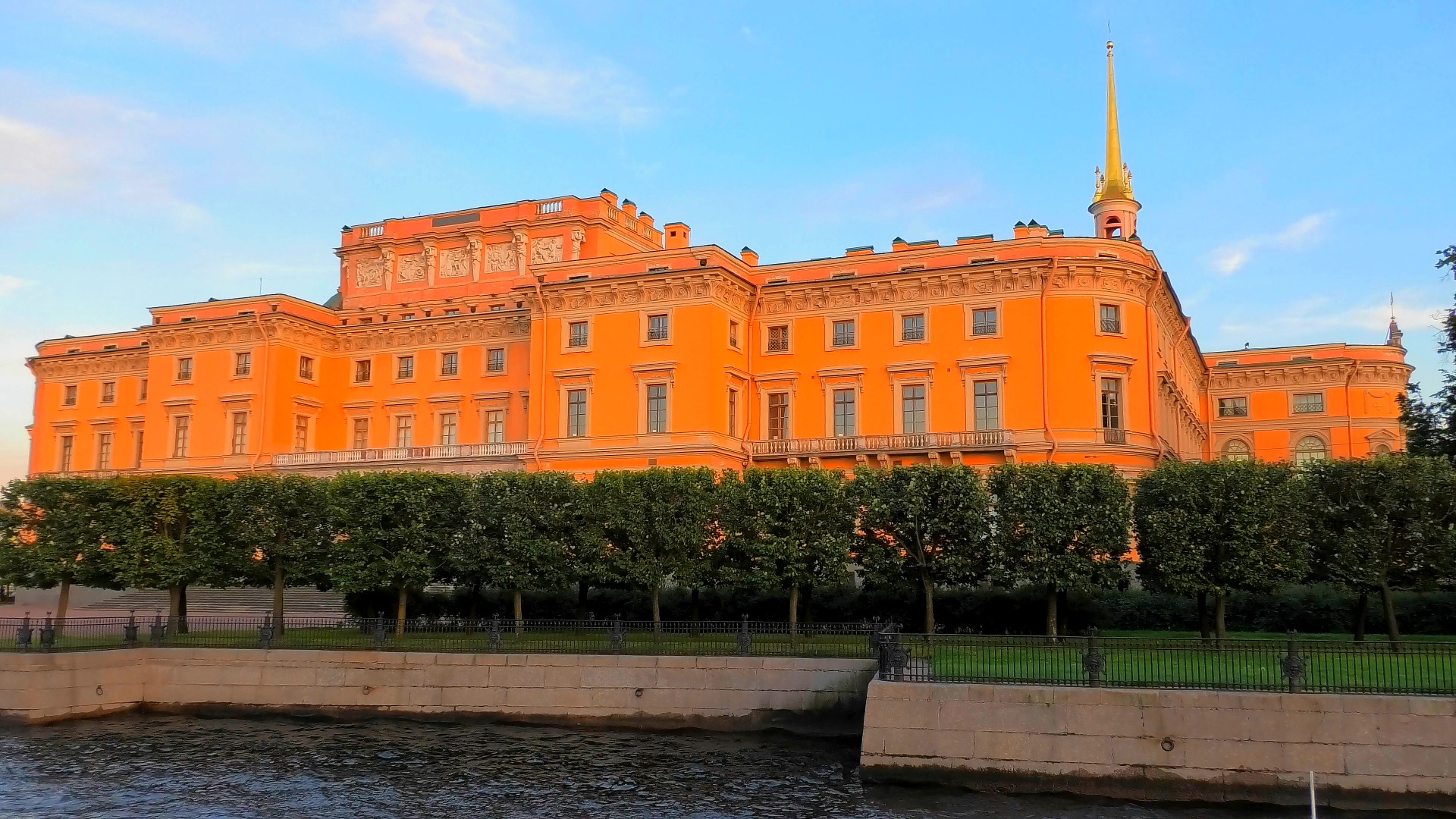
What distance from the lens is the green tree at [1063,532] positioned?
30.8 meters

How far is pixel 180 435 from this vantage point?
57.9m

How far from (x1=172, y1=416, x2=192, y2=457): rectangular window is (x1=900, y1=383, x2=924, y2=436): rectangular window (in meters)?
Answer: 34.8

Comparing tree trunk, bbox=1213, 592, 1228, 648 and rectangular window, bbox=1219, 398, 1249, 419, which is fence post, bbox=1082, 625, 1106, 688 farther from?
rectangular window, bbox=1219, 398, 1249, 419

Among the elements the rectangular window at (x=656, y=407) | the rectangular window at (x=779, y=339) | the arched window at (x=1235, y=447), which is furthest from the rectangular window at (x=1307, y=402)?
the rectangular window at (x=656, y=407)

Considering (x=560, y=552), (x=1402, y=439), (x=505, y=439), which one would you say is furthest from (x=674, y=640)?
(x=1402, y=439)

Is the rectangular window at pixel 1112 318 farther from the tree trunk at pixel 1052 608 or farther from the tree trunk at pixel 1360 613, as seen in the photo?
the tree trunk at pixel 1052 608

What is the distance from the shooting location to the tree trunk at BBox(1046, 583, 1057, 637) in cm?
3071

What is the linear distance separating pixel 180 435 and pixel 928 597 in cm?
4203

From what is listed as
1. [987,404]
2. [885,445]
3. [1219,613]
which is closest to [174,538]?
[885,445]

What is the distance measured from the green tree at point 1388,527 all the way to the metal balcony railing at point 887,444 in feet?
46.0

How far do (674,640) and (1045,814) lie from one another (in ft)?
37.6

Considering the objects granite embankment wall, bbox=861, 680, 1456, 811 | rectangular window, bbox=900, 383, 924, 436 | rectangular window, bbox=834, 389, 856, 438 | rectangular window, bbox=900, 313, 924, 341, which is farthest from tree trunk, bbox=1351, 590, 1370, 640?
rectangular window, bbox=834, 389, 856, 438

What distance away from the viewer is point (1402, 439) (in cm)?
6838

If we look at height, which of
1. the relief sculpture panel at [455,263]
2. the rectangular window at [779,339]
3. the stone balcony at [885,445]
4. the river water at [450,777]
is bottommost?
the river water at [450,777]
